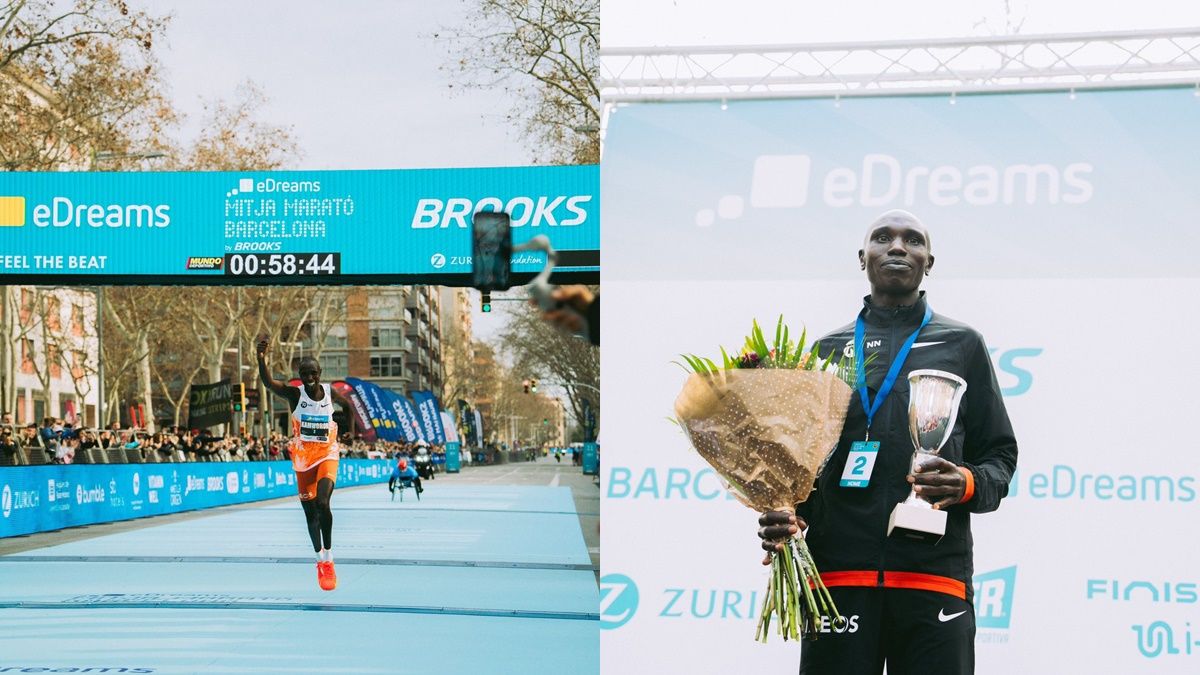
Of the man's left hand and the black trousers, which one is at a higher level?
the man's left hand

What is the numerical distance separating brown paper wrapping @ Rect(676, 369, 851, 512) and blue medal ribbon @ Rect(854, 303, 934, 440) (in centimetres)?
24

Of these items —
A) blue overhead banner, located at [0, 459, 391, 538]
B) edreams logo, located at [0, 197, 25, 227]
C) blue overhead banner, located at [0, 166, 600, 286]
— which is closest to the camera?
blue overhead banner, located at [0, 166, 600, 286]

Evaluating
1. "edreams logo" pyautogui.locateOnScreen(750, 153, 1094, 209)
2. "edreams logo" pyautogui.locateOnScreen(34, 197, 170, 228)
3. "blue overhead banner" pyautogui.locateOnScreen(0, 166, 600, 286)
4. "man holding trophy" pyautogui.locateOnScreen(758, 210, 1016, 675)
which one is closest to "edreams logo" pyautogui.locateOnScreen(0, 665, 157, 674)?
"edreams logo" pyautogui.locateOnScreen(750, 153, 1094, 209)

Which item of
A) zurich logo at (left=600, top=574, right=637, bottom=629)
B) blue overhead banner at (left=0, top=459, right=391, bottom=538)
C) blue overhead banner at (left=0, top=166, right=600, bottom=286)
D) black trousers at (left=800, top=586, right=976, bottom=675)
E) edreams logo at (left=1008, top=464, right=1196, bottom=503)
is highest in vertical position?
blue overhead banner at (left=0, top=166, right=600, bottom=286)

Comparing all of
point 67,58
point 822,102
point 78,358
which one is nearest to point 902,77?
point 822,102

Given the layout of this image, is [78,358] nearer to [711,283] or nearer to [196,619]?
[196,619]

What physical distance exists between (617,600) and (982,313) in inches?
85.8

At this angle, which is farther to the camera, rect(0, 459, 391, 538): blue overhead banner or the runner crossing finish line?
rect(0, 459, 391, 538): blue overhead banner

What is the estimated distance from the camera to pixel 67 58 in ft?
105

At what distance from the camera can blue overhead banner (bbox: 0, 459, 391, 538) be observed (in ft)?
66.6

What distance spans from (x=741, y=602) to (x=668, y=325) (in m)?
1.34

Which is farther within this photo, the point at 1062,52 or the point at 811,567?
the point at 1062,52

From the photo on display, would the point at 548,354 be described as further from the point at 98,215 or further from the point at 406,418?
the point at 98,215

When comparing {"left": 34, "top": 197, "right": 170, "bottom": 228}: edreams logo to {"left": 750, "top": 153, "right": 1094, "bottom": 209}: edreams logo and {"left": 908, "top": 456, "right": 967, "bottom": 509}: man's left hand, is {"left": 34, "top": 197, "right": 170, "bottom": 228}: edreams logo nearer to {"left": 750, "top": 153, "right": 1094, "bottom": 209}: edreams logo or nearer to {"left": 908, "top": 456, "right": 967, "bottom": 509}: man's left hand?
{"left": 750, "top": 153, "right": 1094, "bottom": 209}: edreams logo
